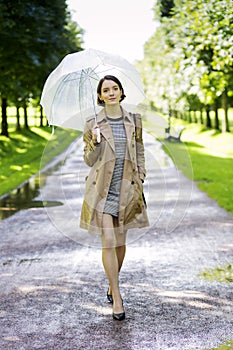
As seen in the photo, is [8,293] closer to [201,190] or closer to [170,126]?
[170,126]

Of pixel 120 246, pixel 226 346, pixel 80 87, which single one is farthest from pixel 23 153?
pixel 226 346

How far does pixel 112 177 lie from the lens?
17.9 feet

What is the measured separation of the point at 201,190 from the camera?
15.4m

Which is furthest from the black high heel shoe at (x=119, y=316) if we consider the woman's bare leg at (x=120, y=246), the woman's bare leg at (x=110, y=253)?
the woman's bare leg at (x=120, y=246)

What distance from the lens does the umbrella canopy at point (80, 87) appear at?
19.2ft

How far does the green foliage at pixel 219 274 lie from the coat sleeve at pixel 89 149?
1.94 meters

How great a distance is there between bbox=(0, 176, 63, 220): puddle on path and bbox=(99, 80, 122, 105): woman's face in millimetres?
6211

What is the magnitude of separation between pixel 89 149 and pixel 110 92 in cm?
52

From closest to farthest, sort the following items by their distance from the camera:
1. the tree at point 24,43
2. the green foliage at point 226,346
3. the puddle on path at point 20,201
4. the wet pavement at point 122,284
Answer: the green foliage at point 226,346 < the wet pavement at point 122,284 < the puddle on path at point 20,201 < the tree at point 24,43

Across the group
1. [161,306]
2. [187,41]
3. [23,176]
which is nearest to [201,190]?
[187,41]

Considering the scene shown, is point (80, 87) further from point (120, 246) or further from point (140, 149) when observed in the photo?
point (120, 246)

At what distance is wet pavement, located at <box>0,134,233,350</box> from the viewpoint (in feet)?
16.2

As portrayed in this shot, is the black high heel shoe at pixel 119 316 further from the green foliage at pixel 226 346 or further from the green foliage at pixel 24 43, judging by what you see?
the green foliage at pixel 24 43

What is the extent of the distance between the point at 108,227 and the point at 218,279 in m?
1.63
